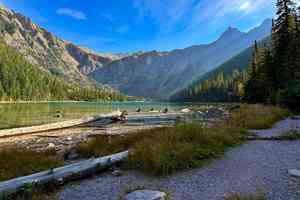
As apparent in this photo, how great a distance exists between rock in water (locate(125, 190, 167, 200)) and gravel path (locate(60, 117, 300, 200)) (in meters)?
0.28

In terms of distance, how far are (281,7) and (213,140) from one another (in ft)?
102

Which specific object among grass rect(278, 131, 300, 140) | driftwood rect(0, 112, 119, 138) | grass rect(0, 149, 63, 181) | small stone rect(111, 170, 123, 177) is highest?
grass rect(278, 131, 300, 140)

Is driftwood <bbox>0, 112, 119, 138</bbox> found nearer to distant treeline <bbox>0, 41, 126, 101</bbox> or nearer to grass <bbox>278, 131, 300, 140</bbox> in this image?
grass <bbox>278, 131, 300, 140</bbox>

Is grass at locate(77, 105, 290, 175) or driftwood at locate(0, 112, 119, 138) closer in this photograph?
grass at locate(77, 105, 290, 175)

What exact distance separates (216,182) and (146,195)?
185cm

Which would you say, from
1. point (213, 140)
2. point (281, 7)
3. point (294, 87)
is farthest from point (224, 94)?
point (213, 140)

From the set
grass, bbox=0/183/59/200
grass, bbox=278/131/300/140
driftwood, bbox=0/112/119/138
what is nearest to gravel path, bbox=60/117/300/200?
grass, bbox=0/183/59/200

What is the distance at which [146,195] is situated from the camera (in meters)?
4.39

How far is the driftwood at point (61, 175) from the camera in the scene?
15.2 feet

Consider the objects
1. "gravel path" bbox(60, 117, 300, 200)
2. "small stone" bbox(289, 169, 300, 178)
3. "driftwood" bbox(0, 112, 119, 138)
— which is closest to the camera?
"gravel path" bbox(60, 117, 300, 200)

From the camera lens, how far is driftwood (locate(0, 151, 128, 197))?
4.62m

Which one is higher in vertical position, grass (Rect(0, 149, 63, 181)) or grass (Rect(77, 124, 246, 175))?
grass (Rect(77, 124, 246, 175))

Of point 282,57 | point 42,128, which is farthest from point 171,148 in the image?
point 282,57

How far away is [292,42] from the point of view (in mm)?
28641
